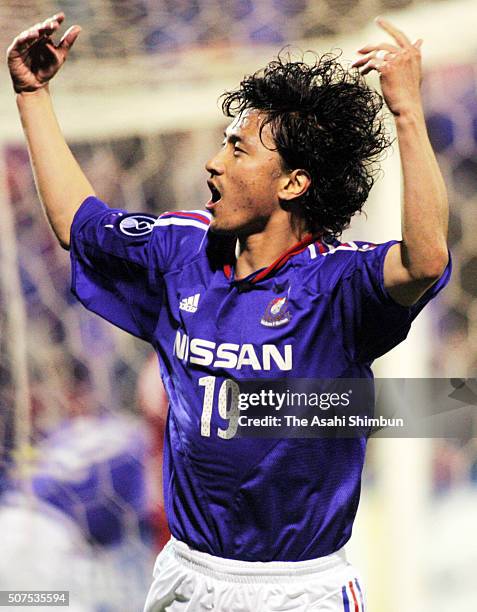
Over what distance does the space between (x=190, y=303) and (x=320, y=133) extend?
265 millimetres

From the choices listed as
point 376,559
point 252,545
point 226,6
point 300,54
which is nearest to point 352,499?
point 252,545

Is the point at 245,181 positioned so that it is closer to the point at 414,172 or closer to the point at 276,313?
the point at 276,313

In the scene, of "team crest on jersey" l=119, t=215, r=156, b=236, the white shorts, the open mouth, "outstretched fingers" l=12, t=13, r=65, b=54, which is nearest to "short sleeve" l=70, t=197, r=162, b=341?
"team crest on jersey" l=119, t=215, r=156, b=236

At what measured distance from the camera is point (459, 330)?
1.80 m

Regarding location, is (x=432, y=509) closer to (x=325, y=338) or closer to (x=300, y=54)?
(x=325, y=338)

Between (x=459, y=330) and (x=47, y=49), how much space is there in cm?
87

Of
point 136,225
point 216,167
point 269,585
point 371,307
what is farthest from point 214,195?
point 269,585

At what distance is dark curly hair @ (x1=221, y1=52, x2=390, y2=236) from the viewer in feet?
4.14

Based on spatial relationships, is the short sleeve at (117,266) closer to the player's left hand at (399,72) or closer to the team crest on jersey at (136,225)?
the team crest on jersey at (136,225)

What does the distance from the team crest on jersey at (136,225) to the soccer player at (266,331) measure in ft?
0.04

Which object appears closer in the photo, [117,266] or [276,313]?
[276,313]

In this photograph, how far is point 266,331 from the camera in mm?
1219

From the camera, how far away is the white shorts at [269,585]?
48.6 inches

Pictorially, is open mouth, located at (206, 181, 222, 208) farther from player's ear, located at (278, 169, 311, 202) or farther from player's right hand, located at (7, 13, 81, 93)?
player's right hand, located at (7, 13, 81, 93)
